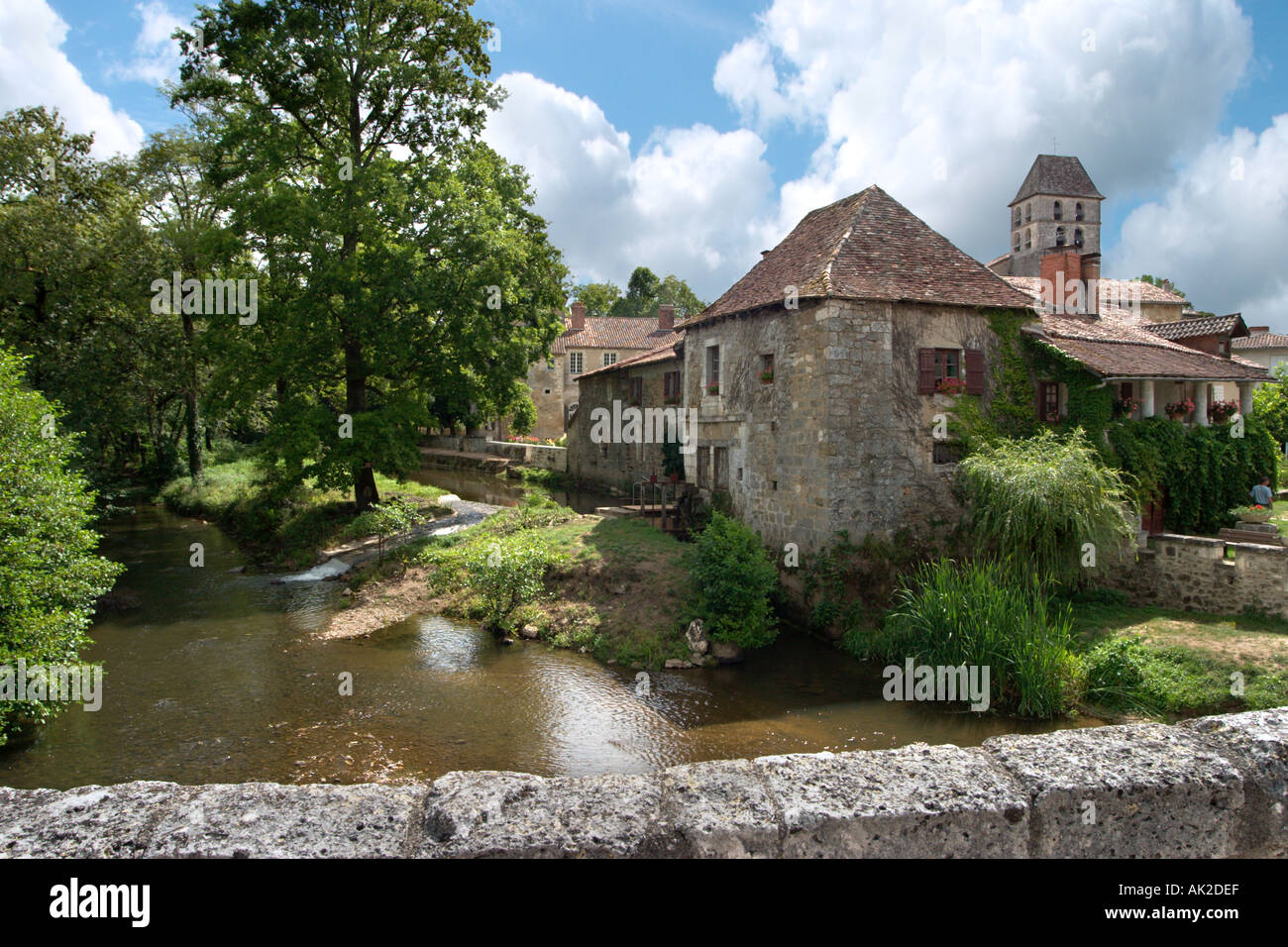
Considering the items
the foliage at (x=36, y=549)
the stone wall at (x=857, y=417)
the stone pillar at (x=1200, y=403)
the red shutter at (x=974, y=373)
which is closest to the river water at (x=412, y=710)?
the foliage at (x=36, y=549)

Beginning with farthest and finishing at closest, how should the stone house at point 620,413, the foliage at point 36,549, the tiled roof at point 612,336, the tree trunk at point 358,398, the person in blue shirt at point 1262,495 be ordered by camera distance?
1. the tiled roof at point 612,336
2. the stone house at point 620,413
3. the tree trunk at point 358,398
4. the person in blue shirt at point 1262,495
5. the foliage at point 36,549

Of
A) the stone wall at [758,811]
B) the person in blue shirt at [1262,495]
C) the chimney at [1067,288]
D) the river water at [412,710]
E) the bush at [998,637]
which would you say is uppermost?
the chimney at [1067,288]

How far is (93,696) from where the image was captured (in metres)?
11.7

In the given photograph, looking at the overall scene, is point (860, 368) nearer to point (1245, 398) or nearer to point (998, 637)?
point (998, 637)

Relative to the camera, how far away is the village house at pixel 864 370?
620 inches

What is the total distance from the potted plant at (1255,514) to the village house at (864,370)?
7.82ft

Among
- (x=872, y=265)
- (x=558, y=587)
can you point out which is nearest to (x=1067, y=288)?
(x=872, y=265)

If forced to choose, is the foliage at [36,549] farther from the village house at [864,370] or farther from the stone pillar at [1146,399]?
the stone pillar at [1146,399]

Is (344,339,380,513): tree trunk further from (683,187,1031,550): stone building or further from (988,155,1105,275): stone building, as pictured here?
(988,155,1105,275): stone building

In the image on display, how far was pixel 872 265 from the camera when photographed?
16625 mm

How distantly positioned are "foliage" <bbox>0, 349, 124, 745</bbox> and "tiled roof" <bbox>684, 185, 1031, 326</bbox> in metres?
13.2

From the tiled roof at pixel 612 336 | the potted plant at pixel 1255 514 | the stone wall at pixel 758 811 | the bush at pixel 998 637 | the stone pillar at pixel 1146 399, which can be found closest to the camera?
the stone wall at pixel 758 811

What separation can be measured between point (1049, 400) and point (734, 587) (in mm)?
8673
